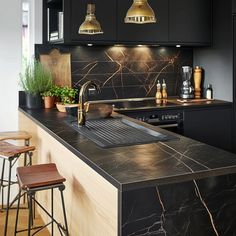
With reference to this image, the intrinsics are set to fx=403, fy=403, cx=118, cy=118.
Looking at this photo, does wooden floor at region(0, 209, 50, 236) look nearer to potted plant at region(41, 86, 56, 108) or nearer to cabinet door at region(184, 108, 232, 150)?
potted plant at region(41, 86, 56, 108)

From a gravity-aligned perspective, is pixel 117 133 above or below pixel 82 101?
below

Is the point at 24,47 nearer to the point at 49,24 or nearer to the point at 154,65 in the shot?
the point at 49,24

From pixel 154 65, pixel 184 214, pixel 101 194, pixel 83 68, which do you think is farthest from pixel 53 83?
pixel 184 214

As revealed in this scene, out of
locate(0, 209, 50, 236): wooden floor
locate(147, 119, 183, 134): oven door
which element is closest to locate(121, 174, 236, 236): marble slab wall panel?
locate(0, 209, 50, 236): wooden floor

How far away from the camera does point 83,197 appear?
2.49 metres

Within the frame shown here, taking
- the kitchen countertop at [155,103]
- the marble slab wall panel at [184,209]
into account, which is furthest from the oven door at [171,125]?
the marble slab wall panel at [184,209]

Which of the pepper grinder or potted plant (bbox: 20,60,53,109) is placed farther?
the pepper grinder

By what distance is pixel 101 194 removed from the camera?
6.87ft

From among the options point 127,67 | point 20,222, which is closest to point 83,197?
point 20,222

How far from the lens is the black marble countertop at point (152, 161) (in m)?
1.84

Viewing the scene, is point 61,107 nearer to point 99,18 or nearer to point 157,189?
point 99,18

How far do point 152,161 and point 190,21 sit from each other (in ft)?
10.2

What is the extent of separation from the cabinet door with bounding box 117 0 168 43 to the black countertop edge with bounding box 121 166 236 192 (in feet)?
9.23

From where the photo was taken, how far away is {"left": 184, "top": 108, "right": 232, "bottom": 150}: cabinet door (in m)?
4.58
